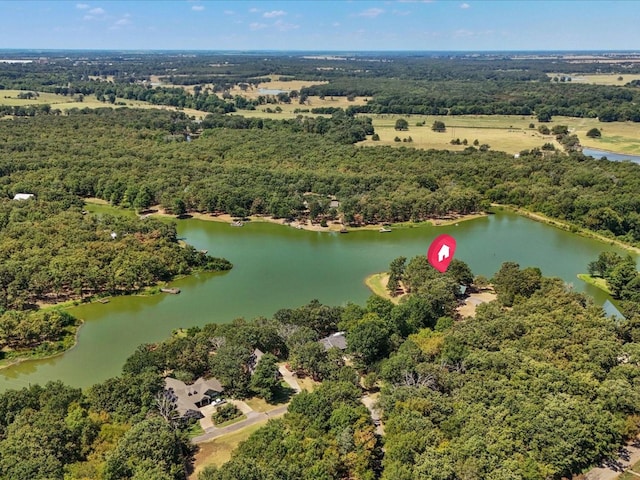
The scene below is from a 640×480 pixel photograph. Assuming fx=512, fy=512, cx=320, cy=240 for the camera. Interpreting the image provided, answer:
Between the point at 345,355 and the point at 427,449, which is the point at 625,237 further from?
the point at 427,449

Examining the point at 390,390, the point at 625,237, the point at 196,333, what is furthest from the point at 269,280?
the point at 625,237

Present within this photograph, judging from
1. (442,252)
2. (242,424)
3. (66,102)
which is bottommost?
(242,424)

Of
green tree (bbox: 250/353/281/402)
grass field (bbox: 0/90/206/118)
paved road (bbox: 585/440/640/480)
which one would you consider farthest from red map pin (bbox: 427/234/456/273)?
grass field (bbox: 0/90/206/118)

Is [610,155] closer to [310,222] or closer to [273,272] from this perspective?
[310,222]

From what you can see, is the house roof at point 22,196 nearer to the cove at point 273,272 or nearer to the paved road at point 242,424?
the cove at point 273,272

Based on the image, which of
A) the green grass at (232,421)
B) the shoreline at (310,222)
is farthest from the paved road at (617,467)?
the shoreline at (310,222)

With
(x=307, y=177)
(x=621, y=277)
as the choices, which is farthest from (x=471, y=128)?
(x=621, y=277)

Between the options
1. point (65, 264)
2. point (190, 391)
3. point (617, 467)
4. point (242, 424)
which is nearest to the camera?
point (617, 467)
